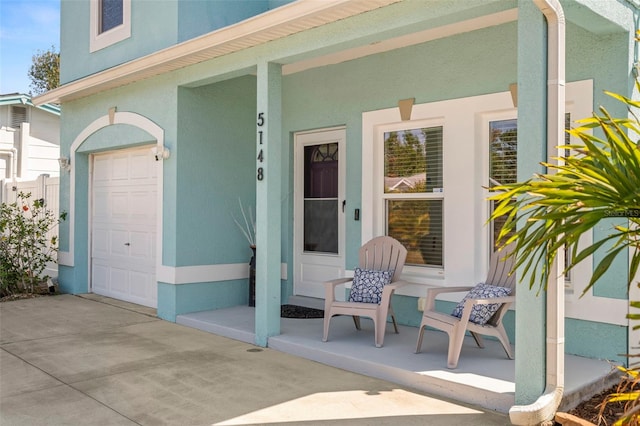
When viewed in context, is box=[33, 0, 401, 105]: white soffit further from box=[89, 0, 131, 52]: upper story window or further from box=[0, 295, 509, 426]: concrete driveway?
box=[0, 295, 509, 426]: concrete driveway

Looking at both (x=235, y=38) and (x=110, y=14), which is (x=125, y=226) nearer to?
(x=110, y=14)

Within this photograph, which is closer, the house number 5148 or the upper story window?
the house number 5148

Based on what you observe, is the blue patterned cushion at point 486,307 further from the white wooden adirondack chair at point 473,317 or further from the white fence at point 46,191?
the white fence at point 46,191

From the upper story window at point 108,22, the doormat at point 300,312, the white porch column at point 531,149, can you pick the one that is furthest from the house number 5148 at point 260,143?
the upper story window at point 108,22

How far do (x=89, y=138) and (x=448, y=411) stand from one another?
22.9 ft

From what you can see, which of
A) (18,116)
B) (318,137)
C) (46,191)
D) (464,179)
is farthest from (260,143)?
(18,116)

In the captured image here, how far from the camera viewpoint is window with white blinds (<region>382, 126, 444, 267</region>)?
604cm

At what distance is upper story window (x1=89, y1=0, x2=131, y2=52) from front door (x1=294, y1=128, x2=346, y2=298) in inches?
115

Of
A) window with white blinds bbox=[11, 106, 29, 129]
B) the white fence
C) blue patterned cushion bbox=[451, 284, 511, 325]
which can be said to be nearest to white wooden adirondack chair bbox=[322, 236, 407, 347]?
blue patterned cushion bbox=[451, 284, 511, 325]

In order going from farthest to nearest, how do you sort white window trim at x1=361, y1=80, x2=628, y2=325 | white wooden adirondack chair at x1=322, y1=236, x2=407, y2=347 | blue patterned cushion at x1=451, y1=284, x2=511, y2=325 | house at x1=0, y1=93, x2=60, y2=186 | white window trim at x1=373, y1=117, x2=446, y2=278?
1. house at x1=0, y1=93, x2=60, y2=186
2. white window trim at x1=373, y1=117, x2=446, y2=278
3. white window trim at x1=361, y1=80, x2=628, y2=325
4. white wooden adirondack chair at x1=322, y1=236, x2=407, y2=347
5. blue patterned cushion at x1=451, y1=284, x2=511, y2=325

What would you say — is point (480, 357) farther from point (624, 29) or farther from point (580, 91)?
point (624, 29)

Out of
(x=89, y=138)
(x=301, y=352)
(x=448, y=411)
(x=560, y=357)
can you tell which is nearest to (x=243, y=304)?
(x=301, y=352)

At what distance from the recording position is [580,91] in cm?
486

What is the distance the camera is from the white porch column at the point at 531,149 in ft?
12.0
